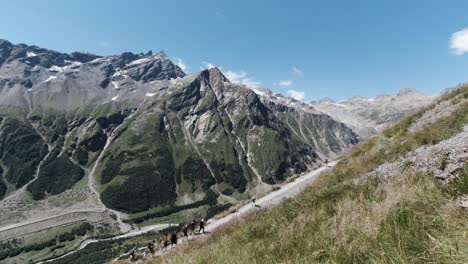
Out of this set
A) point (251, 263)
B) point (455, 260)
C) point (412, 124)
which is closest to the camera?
point (455, 260)

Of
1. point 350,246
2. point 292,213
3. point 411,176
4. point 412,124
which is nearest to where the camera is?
point 350,246

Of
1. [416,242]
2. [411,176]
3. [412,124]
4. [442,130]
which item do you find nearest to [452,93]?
[412,124]

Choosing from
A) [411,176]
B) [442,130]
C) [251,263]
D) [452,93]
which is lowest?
[251,263]

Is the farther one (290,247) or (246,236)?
(246,236)

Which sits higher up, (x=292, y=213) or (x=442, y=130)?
(x=442, y=130)

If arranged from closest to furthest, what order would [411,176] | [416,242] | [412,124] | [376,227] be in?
[416,242] < [376,227] < [411,176] < [412,124]

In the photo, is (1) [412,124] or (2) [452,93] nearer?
(1) [412,124]

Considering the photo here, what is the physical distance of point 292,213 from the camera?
33.3 feet

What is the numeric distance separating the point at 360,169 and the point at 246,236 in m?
10.6

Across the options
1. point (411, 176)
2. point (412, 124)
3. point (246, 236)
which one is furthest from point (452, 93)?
point (246, 236)

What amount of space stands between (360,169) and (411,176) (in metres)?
9.19

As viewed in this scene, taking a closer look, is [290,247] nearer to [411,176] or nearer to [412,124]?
[411,176]

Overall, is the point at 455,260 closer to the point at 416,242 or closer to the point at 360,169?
the point at 416,242

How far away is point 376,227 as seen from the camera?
546 cm
